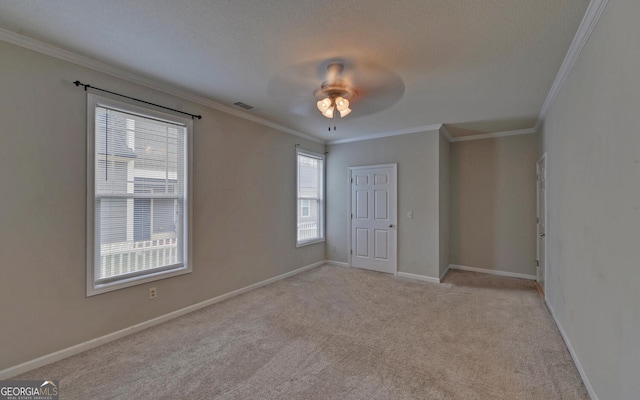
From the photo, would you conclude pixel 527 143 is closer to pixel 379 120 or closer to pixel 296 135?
pixel 379 120

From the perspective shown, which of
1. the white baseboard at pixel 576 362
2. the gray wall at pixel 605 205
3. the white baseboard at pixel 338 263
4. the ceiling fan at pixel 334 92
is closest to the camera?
the gray wall at pixel 605 205

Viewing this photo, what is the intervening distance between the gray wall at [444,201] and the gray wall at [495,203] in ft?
0.63

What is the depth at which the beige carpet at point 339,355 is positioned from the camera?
1986mm

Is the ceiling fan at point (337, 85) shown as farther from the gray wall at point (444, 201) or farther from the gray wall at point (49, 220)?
the gray wall at point (444, 201)

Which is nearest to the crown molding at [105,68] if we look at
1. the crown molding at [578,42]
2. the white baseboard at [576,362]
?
the crown molding at [578,42]

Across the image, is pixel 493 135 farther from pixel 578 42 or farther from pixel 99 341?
pixel 99 341

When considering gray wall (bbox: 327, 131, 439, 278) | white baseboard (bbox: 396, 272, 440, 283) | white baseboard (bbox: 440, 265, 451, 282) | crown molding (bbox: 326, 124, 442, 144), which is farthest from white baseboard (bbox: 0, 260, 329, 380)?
crown molding (bbox: 326, 124, 442, 144)

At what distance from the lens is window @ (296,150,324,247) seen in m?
5.26

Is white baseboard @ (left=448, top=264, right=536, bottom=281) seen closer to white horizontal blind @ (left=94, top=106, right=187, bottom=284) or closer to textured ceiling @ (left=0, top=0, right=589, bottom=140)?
textured ceiling @ (left=0, top=0, right=589, bottom=140)

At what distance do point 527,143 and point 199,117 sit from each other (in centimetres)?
524

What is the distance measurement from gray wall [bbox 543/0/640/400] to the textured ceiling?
1.33 ft

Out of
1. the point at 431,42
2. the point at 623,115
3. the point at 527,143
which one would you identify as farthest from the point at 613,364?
the point at 527,143

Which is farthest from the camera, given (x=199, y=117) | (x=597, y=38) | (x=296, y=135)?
(x=296, y=135)

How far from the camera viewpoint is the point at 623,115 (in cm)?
150
